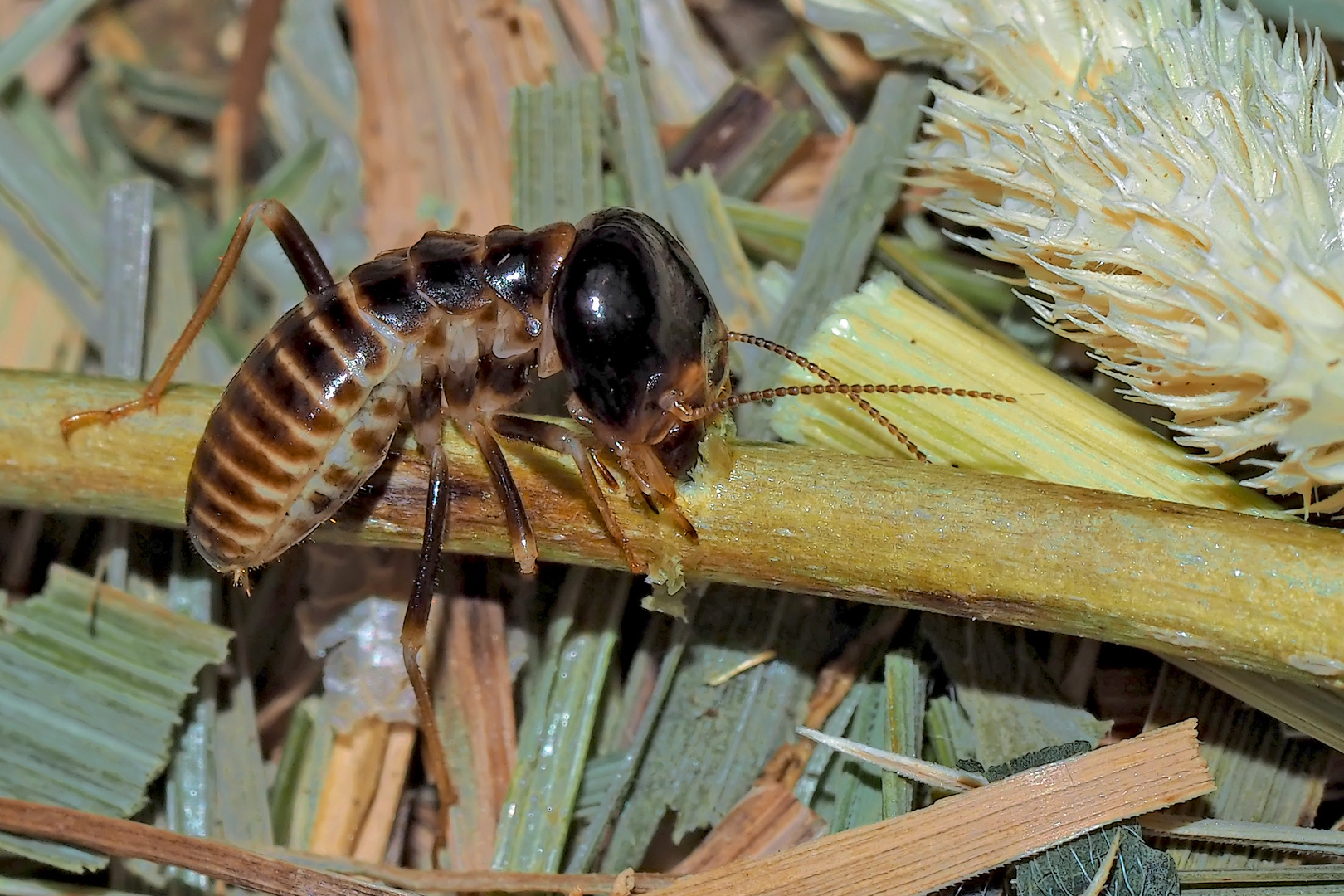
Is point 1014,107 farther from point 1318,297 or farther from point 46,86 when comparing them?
point 46,86

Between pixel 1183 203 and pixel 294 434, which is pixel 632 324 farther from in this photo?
pixel 1183 203

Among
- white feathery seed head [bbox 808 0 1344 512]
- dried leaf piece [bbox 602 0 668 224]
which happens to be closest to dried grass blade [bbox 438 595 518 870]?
dried leaf piece [bbox 602 0 668 224]

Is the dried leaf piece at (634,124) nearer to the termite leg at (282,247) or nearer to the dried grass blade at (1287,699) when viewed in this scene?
the termite leg at (282,247)

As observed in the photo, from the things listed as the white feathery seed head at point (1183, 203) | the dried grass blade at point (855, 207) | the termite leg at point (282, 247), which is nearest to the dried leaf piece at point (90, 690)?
the termite leg at point (282, 247)

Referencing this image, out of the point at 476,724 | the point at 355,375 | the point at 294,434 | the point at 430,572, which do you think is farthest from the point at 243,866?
the point at 355,375

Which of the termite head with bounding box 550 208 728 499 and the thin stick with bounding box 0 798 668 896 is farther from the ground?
the termite head with bounding box 550 208 728 499

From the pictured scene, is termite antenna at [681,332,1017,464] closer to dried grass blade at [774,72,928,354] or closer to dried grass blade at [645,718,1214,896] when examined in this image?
dried grass blade at [774,72,928,354]
